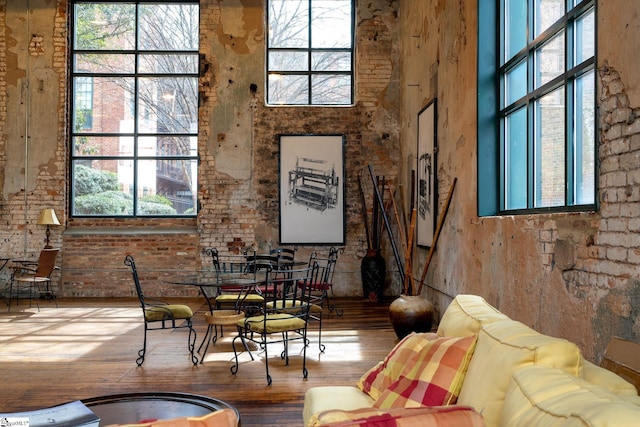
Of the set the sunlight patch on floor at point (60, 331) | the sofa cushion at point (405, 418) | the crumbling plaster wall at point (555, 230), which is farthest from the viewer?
the sunlight patch on floor at point (60, 331)

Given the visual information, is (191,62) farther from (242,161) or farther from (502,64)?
(502,64)

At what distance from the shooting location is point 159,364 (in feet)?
17.6

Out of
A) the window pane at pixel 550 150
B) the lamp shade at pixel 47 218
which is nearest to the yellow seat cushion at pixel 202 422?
the window pane at pixel 550 150

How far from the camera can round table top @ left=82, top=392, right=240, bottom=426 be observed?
251 centimetres

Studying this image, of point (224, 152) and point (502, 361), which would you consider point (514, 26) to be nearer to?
point (502, 361)

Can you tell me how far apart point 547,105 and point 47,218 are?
8297 mm

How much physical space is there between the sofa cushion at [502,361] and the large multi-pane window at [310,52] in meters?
8.90

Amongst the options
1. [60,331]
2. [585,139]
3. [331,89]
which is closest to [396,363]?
[585,139]

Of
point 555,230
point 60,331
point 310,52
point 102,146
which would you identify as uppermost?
point 310,52

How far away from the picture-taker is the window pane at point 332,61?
34.5ft

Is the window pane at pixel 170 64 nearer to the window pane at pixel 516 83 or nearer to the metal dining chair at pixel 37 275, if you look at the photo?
the metal dining chair at pixel 37 275

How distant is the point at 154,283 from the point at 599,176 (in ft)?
27.3

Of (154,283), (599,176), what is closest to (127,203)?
(154,283)

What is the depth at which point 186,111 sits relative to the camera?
10570mm
